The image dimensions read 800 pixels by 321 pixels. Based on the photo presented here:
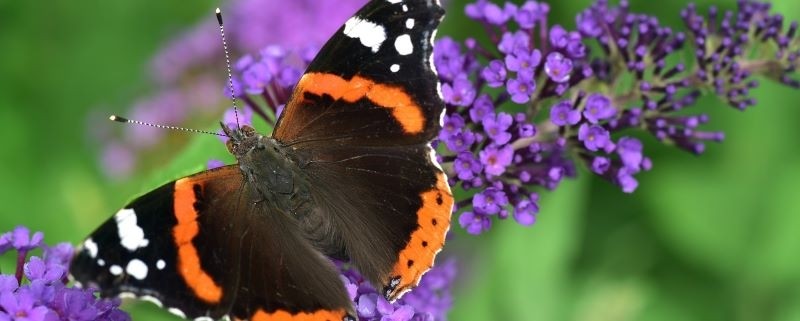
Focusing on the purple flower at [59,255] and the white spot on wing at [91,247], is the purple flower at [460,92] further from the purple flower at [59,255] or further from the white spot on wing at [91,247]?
the purple flower at [59,255]

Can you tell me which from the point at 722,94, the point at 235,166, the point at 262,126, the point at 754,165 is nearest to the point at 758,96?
the point at 754,165

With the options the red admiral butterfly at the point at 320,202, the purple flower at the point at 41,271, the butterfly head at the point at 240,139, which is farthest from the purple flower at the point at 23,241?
the butterfly head at the point at 240,139

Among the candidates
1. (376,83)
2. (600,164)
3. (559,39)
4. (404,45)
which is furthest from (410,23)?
(600,164)

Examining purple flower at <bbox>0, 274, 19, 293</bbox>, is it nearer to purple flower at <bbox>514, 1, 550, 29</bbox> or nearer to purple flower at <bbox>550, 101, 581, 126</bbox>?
purple flower at <bbox>550, 101, 581, 126</bbox>

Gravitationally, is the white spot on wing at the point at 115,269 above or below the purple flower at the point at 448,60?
above

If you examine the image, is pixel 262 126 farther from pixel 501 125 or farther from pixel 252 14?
pixel 252 14
